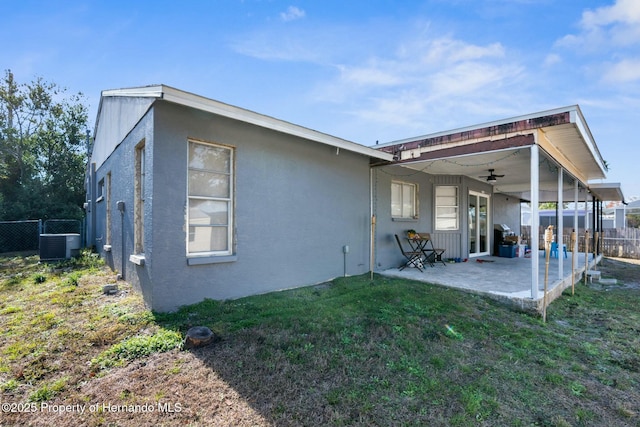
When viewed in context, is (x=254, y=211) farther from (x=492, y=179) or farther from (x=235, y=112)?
(x=492, y=179)

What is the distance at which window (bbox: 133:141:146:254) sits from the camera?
510cm

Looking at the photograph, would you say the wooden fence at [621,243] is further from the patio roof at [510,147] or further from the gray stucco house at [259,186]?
the gray stucco house at [259,186]

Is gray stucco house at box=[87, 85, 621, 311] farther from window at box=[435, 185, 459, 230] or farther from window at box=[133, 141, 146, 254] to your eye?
window at box=[435, 185, 459, 230]

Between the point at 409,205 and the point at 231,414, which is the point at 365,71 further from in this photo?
the point at 231,414

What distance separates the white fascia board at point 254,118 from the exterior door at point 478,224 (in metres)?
5.46

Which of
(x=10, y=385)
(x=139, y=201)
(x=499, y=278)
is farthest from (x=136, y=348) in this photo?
(x=499, y=278)

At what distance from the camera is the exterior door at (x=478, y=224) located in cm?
1026

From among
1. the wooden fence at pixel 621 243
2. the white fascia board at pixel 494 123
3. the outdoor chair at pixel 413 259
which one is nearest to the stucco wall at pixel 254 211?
the outdoor chair at pixel 413 259

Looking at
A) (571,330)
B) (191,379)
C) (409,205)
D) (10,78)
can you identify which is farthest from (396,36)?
(10,78)

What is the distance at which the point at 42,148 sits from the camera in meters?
17.4

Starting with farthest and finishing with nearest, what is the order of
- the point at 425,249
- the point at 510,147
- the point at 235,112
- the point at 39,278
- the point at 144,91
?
the point at 425,249 → the point at 39,278 → the point at 510,147 → the point at 235,112 → the point at 144,91

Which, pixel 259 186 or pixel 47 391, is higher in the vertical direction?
pixel 259 186

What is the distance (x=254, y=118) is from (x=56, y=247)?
845 cm

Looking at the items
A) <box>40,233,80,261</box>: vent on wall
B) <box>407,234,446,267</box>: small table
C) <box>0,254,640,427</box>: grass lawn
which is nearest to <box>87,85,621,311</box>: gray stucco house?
<box>407,234,446,267</box>: small table
